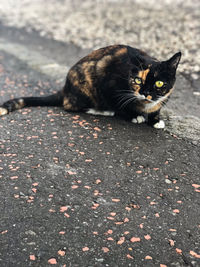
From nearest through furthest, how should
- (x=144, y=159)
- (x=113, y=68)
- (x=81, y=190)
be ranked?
(x=81, y=190) < (x=144, y=159) < (x=113, y=68)

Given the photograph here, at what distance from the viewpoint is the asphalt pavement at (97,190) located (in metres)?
2.91

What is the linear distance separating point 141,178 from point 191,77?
426 cm

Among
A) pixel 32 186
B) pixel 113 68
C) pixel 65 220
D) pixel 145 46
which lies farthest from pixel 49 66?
pixel 65 220

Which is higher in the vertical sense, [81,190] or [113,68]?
[113,68]

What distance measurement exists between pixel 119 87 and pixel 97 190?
1757 millimetres

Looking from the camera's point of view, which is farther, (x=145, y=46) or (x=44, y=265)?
(x=145, y=46)

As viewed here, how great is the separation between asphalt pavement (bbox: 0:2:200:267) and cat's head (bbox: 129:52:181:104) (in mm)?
658

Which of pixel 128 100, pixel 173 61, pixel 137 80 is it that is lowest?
pixel 128 100

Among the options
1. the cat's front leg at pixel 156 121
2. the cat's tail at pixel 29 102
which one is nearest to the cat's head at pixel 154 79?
the cat's front leg at pixel 156 121

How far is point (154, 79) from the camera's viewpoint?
14.4 feet

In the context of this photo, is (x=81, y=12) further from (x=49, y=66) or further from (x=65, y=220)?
(x=65, y=220)

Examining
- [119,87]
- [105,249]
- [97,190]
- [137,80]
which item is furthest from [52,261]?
[119,87]

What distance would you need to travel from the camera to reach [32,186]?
3.67m

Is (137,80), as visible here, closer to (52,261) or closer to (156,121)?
(156,121)
